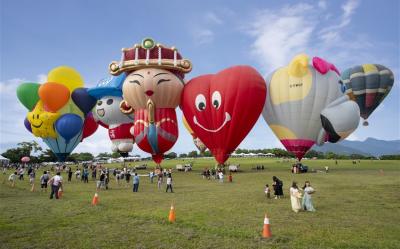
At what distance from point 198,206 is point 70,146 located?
3572 centimetres

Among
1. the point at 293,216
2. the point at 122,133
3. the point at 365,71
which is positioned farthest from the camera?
the point at 365,71

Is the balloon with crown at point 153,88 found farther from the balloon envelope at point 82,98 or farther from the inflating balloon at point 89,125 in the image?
the inflating balloon at point 89,125

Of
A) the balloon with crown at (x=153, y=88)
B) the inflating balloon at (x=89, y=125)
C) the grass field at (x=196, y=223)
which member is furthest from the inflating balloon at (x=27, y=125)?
the grass field at (x=196, y=223)

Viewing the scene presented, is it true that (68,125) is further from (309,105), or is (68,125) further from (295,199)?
(295,199)

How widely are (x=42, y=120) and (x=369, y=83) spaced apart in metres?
42.0

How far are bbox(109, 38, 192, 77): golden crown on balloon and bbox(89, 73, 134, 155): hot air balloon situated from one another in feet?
19.9

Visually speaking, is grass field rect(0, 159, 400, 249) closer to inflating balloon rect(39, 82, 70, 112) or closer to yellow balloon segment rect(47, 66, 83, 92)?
inflating balloon rect(39, 82, 70, 112)

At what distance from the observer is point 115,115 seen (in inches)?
1602

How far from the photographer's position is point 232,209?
46.1 ft

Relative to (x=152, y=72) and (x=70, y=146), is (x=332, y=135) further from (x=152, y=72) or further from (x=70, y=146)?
(x=70, y=146)

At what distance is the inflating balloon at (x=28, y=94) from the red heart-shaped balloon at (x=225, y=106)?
917 inches

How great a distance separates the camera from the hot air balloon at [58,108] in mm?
42812

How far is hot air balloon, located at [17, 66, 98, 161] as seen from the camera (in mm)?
42812

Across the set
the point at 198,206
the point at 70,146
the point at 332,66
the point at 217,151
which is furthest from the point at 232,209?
the point at 70,146
